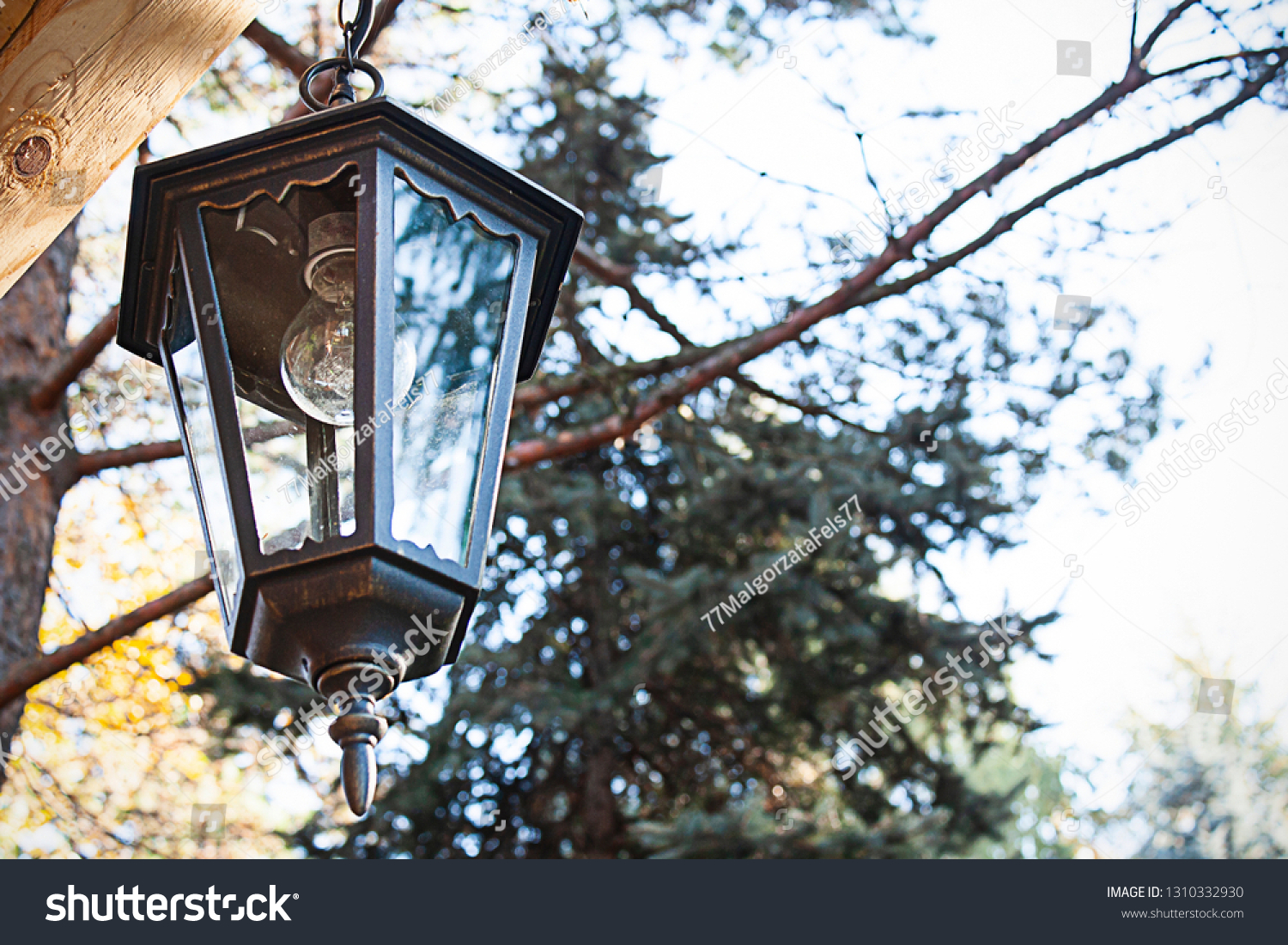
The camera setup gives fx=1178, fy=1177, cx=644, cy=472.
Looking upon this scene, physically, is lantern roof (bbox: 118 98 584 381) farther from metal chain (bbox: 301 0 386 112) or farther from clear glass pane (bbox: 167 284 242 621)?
metal chain (bbox: 301 0 386 112)

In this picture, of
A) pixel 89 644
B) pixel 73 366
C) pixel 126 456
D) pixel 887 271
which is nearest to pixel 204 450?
pixel 89 644

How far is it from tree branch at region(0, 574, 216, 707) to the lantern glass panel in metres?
2.31

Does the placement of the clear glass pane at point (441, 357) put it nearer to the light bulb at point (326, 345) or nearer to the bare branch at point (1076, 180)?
the light bulb at point (326, 345)

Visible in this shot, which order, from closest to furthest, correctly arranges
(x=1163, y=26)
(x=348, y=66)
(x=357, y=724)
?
(x=357, y=724)
(x=348, y=66)
(x=1163, y=26)

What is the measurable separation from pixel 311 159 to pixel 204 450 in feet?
1.37

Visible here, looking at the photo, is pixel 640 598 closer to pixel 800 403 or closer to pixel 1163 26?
pixel 800 403

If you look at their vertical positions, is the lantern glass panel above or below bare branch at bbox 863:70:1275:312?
below

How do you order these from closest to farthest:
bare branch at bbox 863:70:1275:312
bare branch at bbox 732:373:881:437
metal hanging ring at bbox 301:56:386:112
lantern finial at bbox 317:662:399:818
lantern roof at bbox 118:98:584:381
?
lantern finial at bbox 317:662:399:818 → lantern roof at bbox 118:98:584:381 → metal hanging ring at bbox 301:56:386:112 → bare branch at bbox 863:70:1275:312 → bare branch at bbox 732:373:881:437

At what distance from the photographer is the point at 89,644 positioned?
12.7 feet

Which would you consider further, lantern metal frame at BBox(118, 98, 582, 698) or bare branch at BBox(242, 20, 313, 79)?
bare branch at BBox(242, 20, 313, 79)

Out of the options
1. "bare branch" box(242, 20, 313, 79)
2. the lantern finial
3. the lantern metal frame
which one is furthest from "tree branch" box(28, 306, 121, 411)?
the lantern finial

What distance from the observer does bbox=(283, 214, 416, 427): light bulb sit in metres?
1.53

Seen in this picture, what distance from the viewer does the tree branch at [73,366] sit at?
4.14 metres

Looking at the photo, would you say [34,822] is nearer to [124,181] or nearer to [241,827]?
[241,827]
